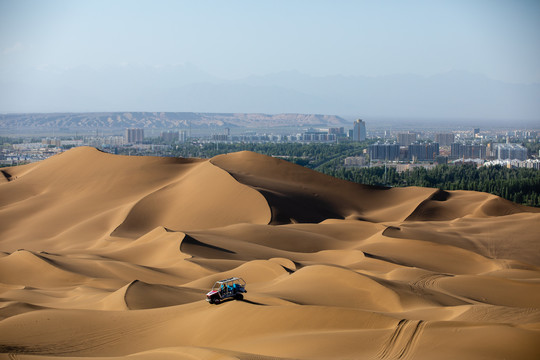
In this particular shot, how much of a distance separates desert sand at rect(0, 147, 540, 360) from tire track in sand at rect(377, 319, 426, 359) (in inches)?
1.9

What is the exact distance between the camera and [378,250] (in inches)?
1342

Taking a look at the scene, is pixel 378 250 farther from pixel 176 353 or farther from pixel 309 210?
pixel 176 353

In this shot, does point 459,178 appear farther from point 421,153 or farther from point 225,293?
point 225,293

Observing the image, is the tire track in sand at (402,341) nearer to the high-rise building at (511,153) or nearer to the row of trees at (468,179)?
the row of trees at (468,179)

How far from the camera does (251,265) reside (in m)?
26.8

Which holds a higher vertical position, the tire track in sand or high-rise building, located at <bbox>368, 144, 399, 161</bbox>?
the tire track in sand

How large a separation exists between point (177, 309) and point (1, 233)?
3102 cm

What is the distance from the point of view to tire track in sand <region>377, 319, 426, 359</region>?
13.3m

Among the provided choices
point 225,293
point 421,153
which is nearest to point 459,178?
point 421,153

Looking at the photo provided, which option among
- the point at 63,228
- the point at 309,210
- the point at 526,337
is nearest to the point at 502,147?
the point at 309,210

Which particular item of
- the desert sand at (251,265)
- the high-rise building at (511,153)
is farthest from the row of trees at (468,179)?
the high-rise building at (511,153)

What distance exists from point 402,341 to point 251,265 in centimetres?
1333

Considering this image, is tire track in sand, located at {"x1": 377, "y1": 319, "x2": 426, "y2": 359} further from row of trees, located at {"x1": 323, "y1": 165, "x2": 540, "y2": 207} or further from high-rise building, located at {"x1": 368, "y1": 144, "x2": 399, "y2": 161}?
high-rise building, located at {"x1": 368, "y1": 144, "x2": 399, "y2": 161}

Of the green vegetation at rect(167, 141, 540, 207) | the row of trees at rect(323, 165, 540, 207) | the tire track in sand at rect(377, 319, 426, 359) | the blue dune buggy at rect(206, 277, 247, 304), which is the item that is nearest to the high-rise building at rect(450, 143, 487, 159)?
the green vegetation at rect(167, 141, 540, 207)
